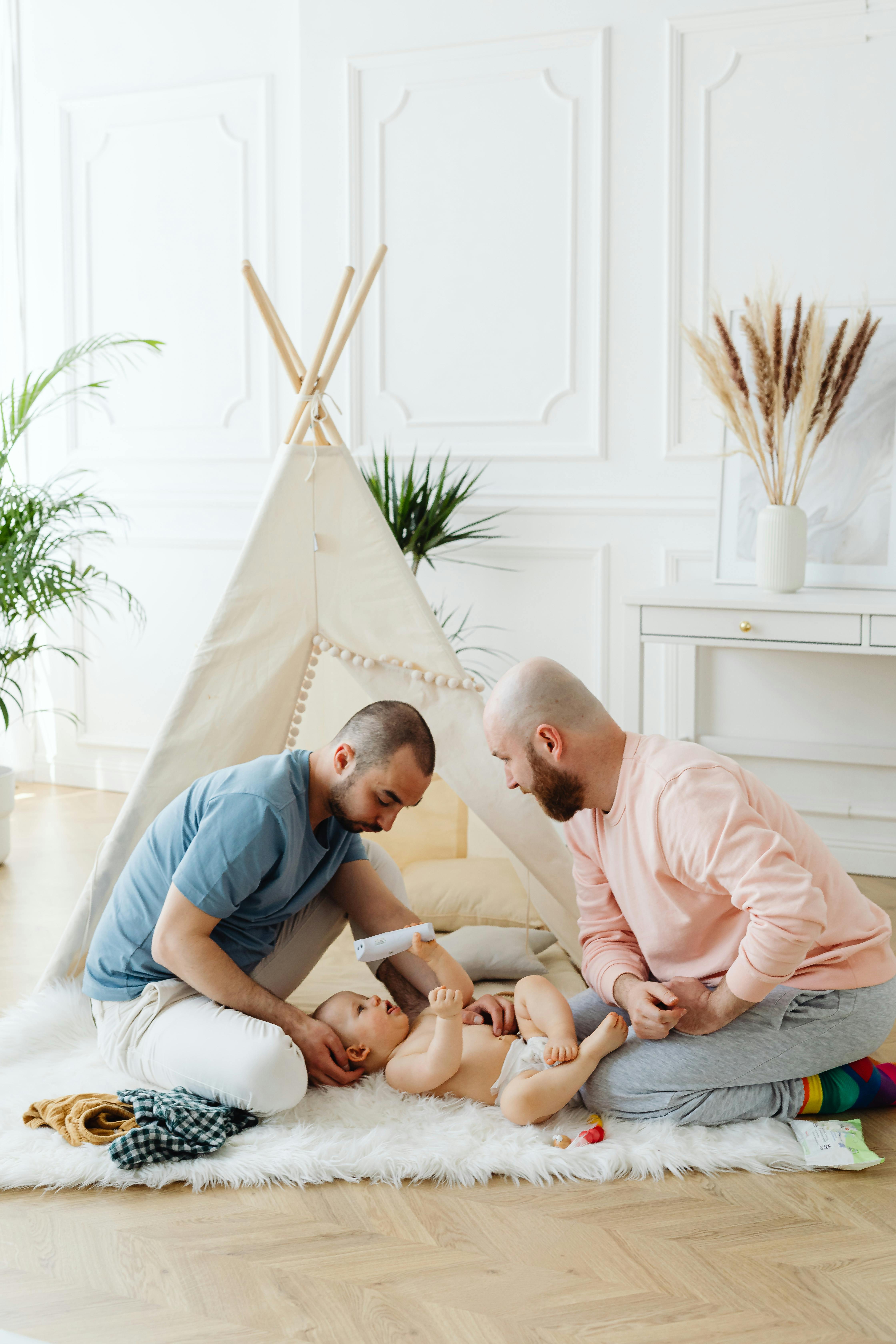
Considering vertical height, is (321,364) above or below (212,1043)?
above

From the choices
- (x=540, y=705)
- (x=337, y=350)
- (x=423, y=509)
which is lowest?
(x=540, y=705)

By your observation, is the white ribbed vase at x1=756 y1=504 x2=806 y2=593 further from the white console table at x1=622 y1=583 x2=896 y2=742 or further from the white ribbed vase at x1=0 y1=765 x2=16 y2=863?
the white ribbed vase at x1=0 y1=765 x2=16 y2=863

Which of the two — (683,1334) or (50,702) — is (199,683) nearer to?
(683,1334)

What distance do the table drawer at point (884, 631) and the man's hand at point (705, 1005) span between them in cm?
123

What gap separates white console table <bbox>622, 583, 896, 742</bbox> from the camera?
2.80 meters

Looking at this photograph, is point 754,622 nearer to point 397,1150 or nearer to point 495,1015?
point 495,1015

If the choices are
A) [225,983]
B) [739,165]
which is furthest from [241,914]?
[739,165]

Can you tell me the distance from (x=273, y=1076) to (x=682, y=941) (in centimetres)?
69

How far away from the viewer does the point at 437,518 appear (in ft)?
11.2

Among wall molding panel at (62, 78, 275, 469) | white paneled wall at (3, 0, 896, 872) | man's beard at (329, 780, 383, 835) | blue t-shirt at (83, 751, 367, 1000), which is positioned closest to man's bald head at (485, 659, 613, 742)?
man's beard at (329, 780, 383, 835)

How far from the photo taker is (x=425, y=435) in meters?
3.76

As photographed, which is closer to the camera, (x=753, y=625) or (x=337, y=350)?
(x=337, y=350)

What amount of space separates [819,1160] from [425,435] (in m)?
2.55

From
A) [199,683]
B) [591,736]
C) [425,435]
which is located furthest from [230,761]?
[425,435]
